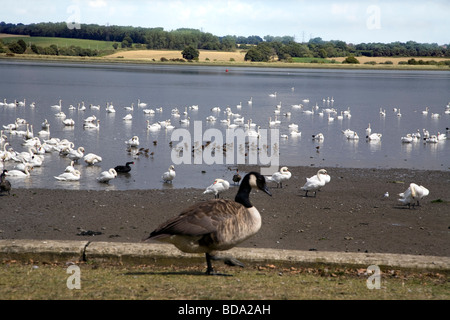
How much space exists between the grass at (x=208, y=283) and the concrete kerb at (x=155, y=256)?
12cm

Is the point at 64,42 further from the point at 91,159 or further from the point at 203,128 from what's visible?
the point at 91,159

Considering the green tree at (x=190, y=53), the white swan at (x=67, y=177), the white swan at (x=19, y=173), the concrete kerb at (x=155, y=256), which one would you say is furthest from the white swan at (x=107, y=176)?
the green tree at (x=190, y=53)

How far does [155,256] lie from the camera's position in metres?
9.41

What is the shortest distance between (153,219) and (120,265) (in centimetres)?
556

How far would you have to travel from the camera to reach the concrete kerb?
9.28m

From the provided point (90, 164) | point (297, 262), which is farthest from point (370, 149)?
point (297, 262)

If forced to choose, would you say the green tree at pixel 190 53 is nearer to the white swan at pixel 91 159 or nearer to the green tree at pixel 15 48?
the green tree at pixel 15 48

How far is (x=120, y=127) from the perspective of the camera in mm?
42469

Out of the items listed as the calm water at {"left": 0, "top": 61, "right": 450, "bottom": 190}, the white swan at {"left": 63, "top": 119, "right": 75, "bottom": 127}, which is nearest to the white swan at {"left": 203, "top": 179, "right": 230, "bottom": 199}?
the calm water at {"left": 0, "top": 61, "right": 450, "bottom": 190}

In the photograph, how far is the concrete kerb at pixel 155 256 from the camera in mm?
9281

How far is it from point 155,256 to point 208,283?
184 cm

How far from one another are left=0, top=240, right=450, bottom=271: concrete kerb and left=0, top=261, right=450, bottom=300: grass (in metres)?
0.12
